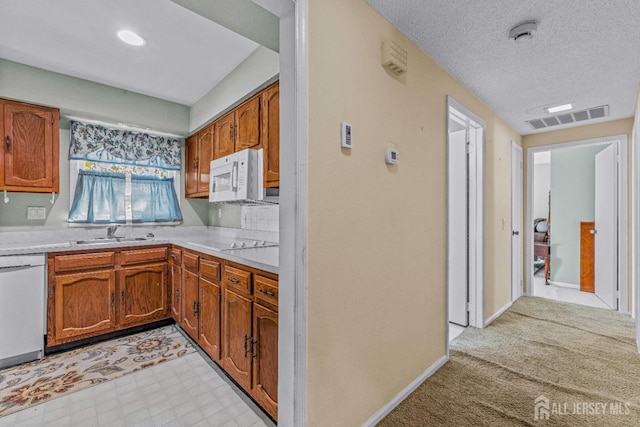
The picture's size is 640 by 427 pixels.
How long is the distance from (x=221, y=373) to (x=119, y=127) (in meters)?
2.81

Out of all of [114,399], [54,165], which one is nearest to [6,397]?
[114,399]

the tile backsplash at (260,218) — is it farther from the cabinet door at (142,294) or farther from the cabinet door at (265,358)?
the cabinet door at (265,358)

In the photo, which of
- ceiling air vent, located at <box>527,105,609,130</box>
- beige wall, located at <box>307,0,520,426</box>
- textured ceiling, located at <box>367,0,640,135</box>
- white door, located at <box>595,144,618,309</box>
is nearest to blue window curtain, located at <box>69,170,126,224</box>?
beige wall, located at <box>307,0,520,426</box>

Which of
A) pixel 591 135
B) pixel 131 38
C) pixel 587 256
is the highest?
pixel 131 38

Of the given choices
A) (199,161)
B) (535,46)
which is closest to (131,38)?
(199,161)

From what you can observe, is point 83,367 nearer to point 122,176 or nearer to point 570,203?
point 122,176

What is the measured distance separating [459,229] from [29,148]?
4145mm

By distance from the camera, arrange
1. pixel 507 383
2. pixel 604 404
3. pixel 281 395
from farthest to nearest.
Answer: pixel 507 383 → pixel 604 404 → pixel 281 395

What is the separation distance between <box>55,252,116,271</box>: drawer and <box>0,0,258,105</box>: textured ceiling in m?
1.66

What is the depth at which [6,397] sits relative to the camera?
1.86 m

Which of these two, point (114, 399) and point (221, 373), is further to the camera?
point (221, 373)

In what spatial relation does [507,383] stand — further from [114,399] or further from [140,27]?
[140,27]

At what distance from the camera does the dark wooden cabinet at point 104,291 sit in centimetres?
245

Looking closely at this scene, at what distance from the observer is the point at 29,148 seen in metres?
2.60
